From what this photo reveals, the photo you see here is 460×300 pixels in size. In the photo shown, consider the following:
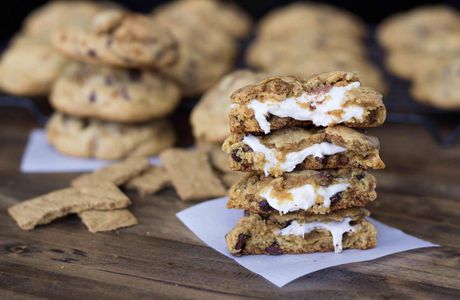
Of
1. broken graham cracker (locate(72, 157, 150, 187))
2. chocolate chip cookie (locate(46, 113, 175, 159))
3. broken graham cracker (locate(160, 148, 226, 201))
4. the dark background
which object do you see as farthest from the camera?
the dark background

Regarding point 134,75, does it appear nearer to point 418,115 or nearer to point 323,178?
point 323,178

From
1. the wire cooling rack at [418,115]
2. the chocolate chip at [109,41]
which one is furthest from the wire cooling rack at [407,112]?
the chocolate chip at [109,41]

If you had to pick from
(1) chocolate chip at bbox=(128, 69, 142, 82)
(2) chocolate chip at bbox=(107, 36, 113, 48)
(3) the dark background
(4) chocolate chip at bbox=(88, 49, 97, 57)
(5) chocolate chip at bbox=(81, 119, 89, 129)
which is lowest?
(5) chocolate chip at bbox=(81, 119, 89, 129)

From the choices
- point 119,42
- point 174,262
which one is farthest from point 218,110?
point 174,262

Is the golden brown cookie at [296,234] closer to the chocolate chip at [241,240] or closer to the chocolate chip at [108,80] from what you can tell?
the chocolate chip at [241,240]

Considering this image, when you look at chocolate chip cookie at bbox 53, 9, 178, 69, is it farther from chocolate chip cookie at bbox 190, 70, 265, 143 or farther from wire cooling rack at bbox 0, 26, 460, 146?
wire cooling rack at bbox 0, 26, 460, 146

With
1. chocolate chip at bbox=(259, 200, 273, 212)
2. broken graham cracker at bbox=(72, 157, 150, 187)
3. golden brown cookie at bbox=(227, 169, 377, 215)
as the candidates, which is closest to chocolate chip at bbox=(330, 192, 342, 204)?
golden brown cookie at bbox=(227, 169, 377, 215)
